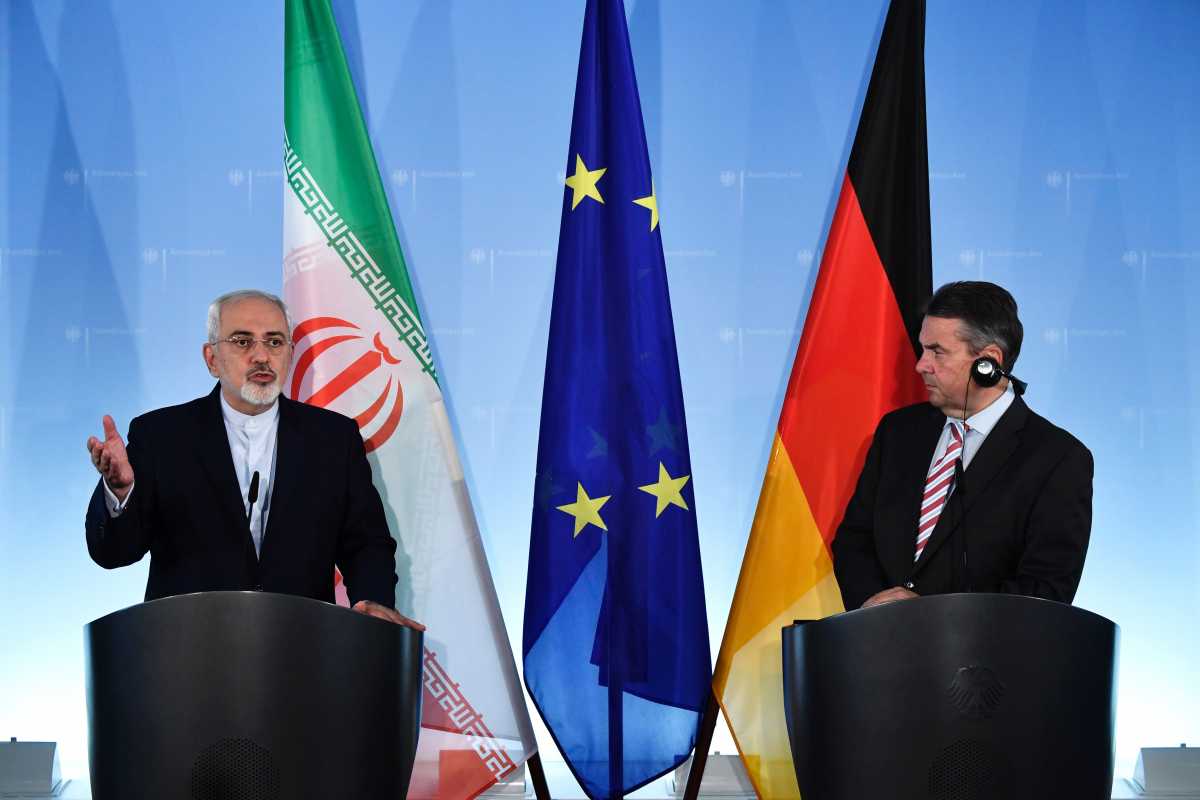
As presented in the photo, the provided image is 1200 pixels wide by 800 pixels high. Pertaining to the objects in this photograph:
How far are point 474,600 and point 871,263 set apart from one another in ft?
4.63

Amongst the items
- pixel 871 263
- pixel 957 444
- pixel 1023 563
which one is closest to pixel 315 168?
pixel 871 263

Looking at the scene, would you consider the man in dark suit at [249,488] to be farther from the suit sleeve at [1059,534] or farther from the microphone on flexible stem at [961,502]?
the suit sleeve at [1059,534]

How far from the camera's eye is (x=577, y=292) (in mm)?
3461

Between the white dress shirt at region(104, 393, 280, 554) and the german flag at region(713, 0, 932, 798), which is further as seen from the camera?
the german flag at region(713, 0, 932, 798)

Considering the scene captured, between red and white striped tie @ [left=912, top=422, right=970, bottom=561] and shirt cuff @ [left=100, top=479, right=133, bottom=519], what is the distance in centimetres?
163

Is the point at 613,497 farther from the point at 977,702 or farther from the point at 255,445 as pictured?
the point at 977,702

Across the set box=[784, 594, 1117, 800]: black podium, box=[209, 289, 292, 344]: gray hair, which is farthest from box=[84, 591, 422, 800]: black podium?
box=[209, 289, 292, 344]: gray hair

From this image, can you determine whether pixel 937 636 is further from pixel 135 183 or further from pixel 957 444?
pixel 135 183

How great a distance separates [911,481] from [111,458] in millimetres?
1661

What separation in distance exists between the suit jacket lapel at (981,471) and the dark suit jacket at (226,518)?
1.18 metres

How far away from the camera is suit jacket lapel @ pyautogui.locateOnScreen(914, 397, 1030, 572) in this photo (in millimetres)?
2654

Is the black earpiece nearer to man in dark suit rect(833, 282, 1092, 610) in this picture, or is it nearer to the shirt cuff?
man in dark suit rect(833, 282, 1092, 610)

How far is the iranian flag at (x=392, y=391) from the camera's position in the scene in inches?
133

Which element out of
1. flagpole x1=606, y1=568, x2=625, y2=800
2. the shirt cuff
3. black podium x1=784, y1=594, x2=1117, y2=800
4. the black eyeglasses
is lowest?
flagpole x1=606, y1=568, x2=625, y2=800
